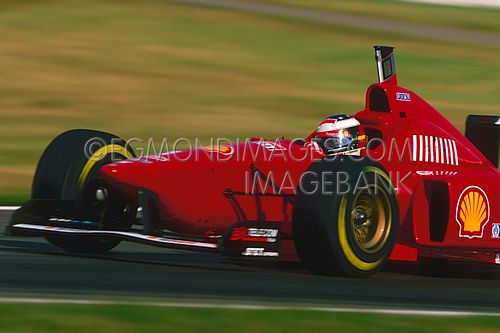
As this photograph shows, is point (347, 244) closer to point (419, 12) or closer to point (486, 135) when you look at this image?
point (486, 135)

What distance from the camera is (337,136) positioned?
8.52m

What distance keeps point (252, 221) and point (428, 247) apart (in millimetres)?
1604

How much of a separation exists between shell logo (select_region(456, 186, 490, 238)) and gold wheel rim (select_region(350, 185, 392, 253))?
80cm

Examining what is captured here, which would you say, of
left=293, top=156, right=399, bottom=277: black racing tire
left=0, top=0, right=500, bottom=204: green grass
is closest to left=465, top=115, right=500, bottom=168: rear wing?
left=293, top=156, right=399, bottom=277: black racing tire

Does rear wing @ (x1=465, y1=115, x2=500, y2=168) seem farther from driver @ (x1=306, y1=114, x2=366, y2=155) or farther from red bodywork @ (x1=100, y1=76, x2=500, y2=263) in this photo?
driver @ (x1=306, y1=114, x2=366, y2=155)

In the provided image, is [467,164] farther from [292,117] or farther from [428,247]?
[292,117]

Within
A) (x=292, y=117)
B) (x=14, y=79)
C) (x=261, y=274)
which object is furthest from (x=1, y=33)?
(x=261, y=274)

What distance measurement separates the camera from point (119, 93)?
20531mm

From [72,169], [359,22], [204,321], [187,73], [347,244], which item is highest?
[359,22]

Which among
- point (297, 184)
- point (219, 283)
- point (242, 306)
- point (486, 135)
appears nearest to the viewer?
point (242, 306)

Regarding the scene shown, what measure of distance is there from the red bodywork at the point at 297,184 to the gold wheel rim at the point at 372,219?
0.41 meters

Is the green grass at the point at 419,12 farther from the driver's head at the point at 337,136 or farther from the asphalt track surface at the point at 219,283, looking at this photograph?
the asphalt track surface at the point at 219,283

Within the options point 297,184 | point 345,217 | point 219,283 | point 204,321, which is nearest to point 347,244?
point 345,217

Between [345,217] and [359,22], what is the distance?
22.7 meters
